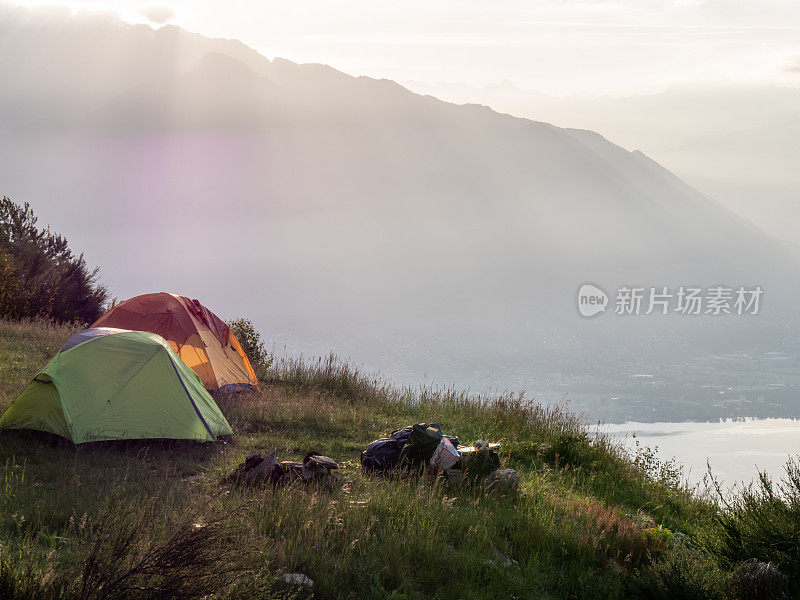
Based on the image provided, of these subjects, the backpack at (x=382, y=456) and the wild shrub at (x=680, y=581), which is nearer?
the wild shrub at (x=680, y=581)

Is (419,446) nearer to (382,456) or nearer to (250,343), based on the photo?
(382,456)

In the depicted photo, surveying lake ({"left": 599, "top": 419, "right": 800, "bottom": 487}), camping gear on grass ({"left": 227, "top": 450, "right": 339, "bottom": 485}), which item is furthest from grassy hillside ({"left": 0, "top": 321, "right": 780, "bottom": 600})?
lake ({"left": 599, "top": 419, "right": 800, "bottom": 487})

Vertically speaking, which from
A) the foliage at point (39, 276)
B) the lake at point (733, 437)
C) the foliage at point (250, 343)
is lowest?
the lake at point (733, 437)

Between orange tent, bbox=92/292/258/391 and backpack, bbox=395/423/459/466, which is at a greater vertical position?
orange tent, bbox=92/292/258/391

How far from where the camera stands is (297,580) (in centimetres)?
509

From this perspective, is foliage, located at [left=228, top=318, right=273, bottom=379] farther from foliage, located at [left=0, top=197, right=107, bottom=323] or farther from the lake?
the lake

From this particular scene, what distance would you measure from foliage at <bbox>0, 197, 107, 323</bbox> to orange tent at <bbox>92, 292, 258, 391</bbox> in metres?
8.14

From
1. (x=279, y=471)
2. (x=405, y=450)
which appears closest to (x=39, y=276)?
(x=279, y=471)

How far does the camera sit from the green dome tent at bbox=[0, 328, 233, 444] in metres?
9.07

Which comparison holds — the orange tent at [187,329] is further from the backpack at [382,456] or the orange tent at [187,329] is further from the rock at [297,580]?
the rock at [297,580]

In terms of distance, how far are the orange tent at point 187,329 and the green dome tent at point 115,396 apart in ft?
9.04

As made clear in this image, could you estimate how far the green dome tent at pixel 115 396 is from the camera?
29.8 ft

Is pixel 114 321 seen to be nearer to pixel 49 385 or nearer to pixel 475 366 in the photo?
pixel 49 385

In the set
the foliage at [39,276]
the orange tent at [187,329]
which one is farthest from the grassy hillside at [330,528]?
the foliage at [39,276]
